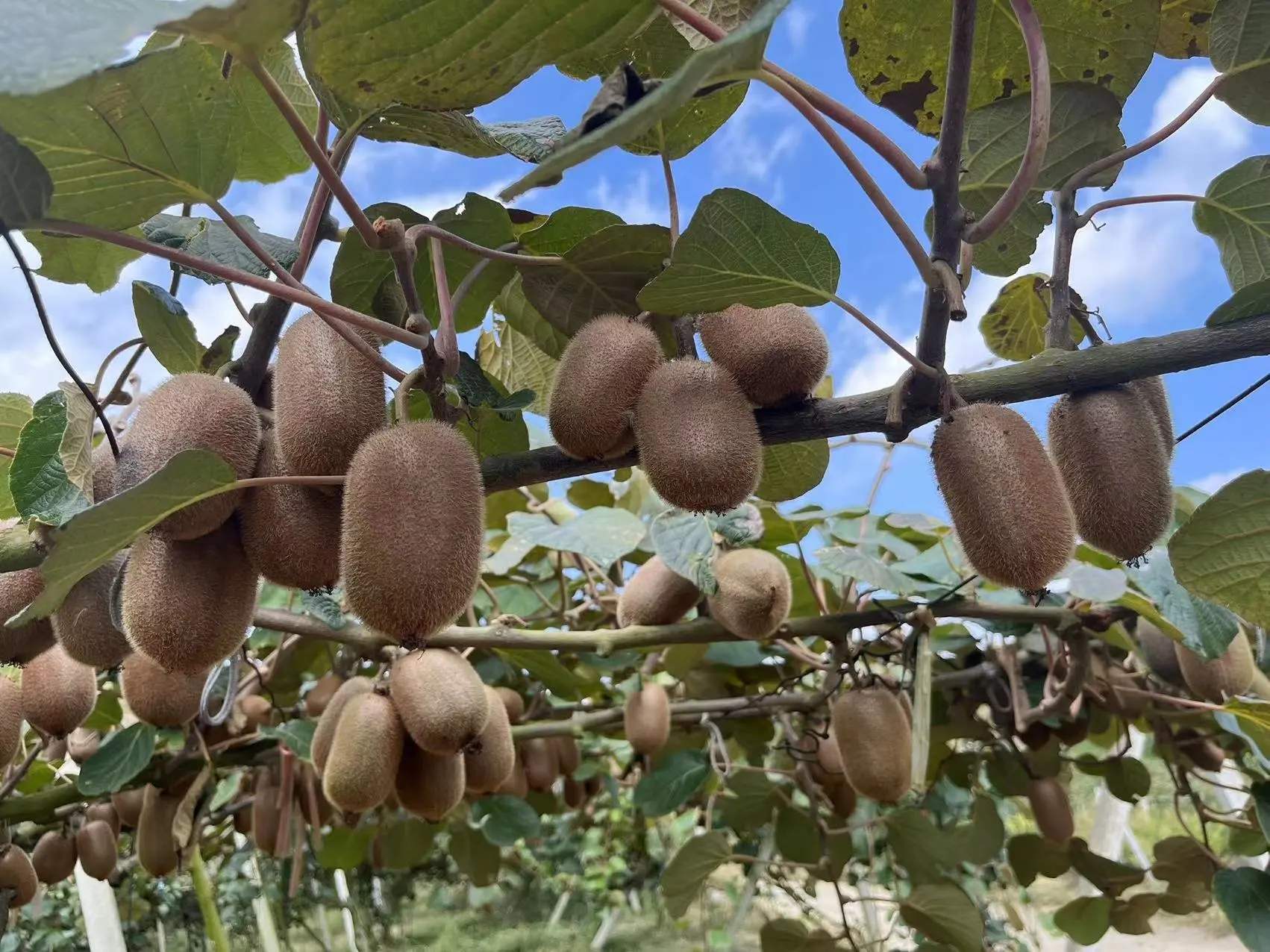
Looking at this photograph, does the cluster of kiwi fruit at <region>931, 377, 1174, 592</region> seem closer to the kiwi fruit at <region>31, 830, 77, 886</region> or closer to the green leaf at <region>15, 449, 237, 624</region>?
the green leaf at <region>15, 449, 237, 624</region>

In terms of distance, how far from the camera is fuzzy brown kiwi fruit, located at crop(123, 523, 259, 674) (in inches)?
24.2

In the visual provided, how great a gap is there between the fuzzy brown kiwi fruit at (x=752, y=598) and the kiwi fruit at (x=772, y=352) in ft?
1.68

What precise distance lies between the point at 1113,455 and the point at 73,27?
2.09 ft

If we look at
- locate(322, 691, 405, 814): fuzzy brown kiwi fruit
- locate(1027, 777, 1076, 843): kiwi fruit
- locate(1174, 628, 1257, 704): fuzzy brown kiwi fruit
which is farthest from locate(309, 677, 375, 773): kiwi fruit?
locate(1027, 777, 1076, 843): kiwi fruit

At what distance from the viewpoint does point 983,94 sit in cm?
68

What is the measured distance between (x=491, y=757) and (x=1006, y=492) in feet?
2.86

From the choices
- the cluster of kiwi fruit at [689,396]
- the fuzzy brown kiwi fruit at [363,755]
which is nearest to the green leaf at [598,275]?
the cluster of kiwi fruit at [689,396]

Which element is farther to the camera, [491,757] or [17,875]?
[17,875]

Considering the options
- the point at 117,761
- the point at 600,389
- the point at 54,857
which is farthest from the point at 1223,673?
the point at 54,857

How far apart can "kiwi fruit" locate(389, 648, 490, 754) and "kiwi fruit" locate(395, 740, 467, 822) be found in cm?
7

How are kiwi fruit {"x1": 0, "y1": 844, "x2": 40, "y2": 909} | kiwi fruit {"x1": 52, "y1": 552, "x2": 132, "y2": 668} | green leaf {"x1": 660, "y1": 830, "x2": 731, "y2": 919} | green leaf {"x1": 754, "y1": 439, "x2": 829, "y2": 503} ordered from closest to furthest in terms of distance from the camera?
1. kiwi fruit {"x1": 52, "y1": 552, "x2": 132, "y2": 668}
2. green leaf {"x1": 754, "y1": 439, "x2": 829, "y2": 503}
3. kiwi fruit {"x1": 0, "y1": 844, "x2": 40, "y2": 909}
4. green leaf {"x1": 660, "y1": 830, "x2": 731, "y2": 919}

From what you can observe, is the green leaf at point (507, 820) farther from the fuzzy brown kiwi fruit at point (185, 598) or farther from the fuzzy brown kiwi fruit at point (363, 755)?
the fuzzy brown kiwi fruit at point (185, 598)

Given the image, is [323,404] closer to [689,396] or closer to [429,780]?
[689,396]

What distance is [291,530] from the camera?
607 mm
